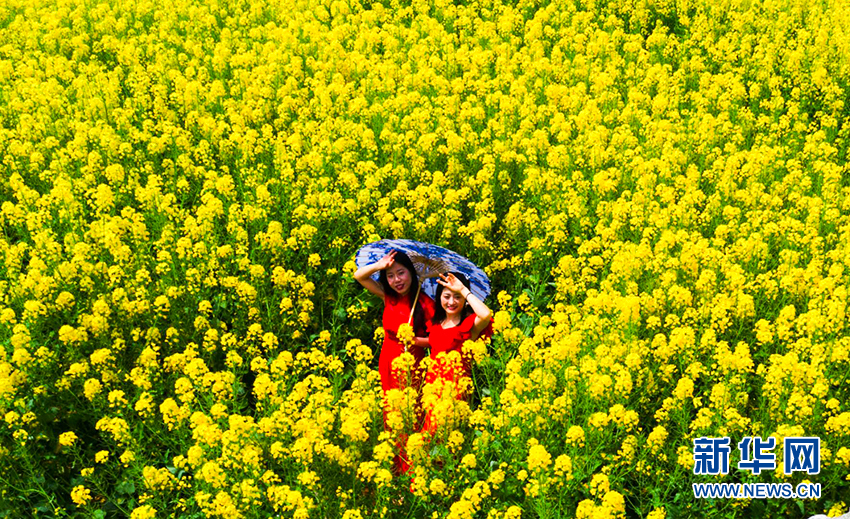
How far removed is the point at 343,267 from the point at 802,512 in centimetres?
398

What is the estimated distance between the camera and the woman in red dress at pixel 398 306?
624cm

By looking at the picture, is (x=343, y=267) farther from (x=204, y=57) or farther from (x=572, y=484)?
(x=204, y=57)

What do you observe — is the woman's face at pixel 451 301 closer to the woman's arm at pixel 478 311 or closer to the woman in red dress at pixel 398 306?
the woman's arm at pixel 478 311

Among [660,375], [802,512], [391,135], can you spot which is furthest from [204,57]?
[802,512]

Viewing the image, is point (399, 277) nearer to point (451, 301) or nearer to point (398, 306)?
point (398, 306)

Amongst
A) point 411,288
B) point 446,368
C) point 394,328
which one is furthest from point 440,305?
point 446,368

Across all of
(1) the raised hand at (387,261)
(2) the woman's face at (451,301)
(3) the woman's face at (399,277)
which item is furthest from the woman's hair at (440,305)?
(1) the raised hand at (387,261)

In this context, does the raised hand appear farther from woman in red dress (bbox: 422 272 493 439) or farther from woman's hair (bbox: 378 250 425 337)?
woman in red dress (bbox: 422 272 493 439)

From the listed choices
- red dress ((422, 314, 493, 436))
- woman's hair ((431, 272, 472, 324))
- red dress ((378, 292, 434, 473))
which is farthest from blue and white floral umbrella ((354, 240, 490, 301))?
red dress ((422, 314, 493, 436))

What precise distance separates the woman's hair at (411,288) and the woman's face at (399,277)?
0.11ft

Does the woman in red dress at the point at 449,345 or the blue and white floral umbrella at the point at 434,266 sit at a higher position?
the blue and white floral umbrella at the point at 434,266

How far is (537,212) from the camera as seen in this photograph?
8.30 meters

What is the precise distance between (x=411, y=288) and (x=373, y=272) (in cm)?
32

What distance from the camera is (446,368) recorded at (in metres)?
5.78
